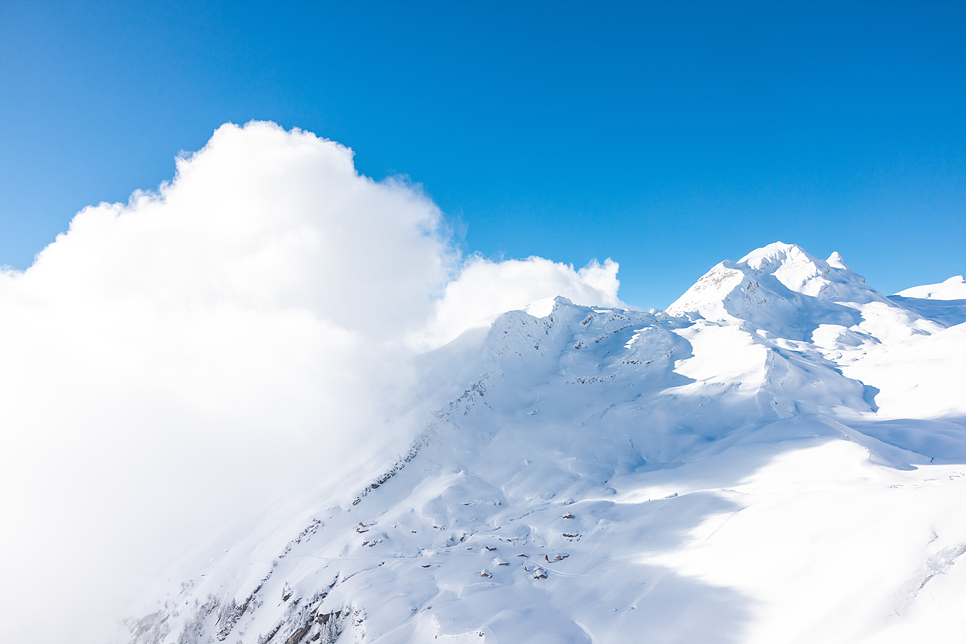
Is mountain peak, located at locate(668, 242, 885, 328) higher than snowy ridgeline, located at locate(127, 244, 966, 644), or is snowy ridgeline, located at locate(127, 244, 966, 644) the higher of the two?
mountain peak, located at locate(668, 242, 885, 328)

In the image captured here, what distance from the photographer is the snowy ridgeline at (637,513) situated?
1191cm

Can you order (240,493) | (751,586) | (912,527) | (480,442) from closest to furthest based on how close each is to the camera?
(912,527) → (751,586) → (480,442) → (240,493)

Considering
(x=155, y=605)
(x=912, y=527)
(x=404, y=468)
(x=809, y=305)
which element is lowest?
(x=155, y=605)

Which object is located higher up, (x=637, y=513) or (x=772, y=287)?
(x=772, y=287)

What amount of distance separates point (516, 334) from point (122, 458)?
7152 cm

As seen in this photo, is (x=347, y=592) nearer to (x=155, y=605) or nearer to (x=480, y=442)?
(x=480, y=442)

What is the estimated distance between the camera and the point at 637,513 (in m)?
24.5

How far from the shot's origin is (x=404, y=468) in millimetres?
38875

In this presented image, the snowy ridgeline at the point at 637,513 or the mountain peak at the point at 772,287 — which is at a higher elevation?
the mountain peak at the point at 772,287

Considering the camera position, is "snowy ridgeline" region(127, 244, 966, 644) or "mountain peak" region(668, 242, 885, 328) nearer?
"snowy ridgeline" region(127, 244, 966, 644)

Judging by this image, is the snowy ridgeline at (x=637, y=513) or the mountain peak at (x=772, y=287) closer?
the snowy ridgeline at (x=637, y=513)

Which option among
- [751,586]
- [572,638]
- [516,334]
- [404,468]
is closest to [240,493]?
[404,468]

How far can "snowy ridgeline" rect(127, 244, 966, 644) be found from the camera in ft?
39.1

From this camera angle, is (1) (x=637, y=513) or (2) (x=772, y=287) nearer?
(1) (x=637, y=513)
